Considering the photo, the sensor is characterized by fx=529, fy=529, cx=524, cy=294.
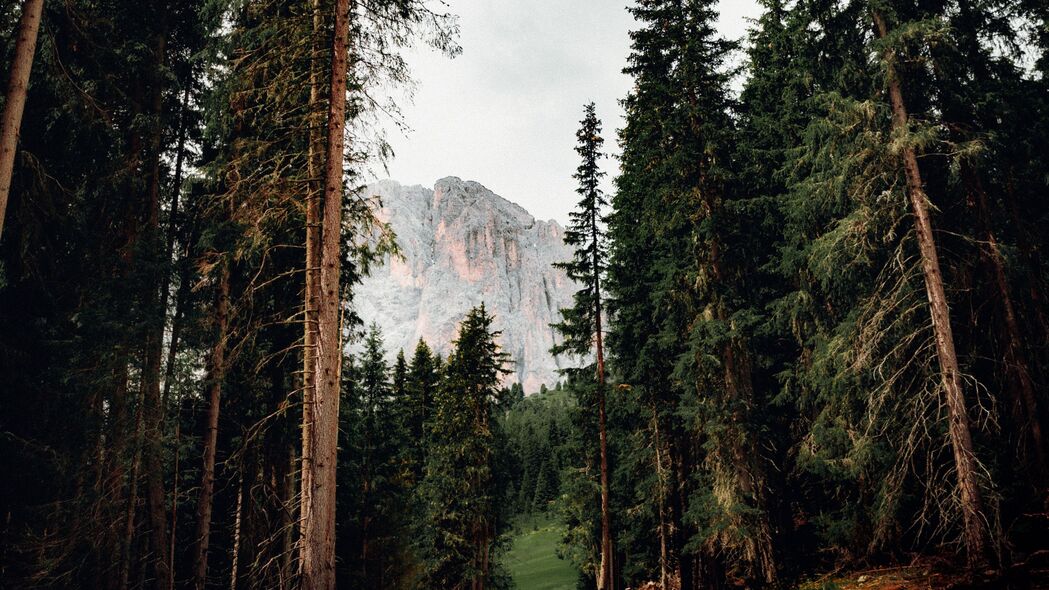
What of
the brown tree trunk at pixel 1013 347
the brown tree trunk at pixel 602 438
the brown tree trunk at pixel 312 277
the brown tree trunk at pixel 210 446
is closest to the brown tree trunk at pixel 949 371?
the brown tree trunk at pixel 1013 347

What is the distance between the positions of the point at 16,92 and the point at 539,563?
49.9m

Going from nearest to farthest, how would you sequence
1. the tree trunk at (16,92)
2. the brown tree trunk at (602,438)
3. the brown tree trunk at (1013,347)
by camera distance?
the tree trunk at (16,92), the brown tree trunk at (1013,347), the brown tree trunk at (602,438)

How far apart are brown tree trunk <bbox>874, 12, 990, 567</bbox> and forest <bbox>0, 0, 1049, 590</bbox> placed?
1.9 inches

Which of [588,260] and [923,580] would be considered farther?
[588,260]

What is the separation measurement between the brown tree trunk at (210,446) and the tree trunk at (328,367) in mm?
5132

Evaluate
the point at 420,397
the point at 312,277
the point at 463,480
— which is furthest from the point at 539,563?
the point at 312,277

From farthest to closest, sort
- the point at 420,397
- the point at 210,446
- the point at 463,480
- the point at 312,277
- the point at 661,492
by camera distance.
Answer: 1. the point at 420,397
2. the point at 463,480
3. the point at 661,492
4. the point at 210,446
5. the point at 312,277

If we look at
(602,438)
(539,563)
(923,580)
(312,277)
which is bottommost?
(539,563)

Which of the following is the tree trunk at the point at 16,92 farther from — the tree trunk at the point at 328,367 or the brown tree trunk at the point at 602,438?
the brown tree trunk at the point at 602,438

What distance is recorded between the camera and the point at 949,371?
8.23 m

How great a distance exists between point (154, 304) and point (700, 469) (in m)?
13.2

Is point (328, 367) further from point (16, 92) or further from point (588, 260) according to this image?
point (588, 260)

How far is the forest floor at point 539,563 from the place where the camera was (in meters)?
40.3

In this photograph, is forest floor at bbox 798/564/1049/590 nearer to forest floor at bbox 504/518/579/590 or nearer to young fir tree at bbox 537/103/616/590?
young fir tree at bbox 537/103/616/590
